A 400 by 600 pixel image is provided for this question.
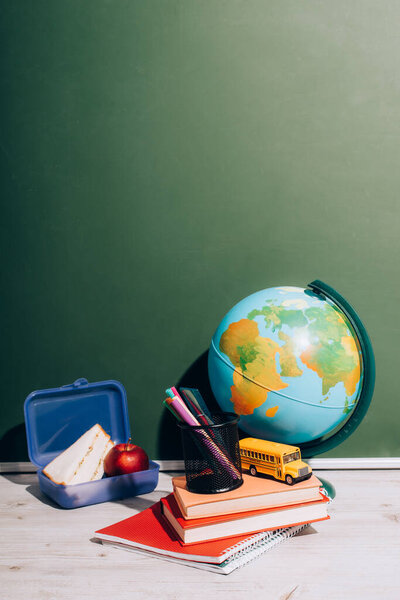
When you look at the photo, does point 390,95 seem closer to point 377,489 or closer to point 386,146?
point 386,146

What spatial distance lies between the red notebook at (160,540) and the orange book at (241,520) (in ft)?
0.05

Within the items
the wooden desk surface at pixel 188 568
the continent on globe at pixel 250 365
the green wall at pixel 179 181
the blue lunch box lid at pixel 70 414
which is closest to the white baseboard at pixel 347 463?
the green wall at pixel 179 181

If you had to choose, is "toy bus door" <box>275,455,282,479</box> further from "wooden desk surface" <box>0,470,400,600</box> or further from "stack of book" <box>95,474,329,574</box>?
"wooden desk surface" <box>0,470,400,600</box>

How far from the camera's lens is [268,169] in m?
1.66

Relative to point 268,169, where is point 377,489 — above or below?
below

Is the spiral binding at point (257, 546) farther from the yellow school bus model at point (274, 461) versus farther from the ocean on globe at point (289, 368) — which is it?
the ocean on globe at point (289, 368)

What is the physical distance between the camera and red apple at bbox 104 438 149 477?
1.36 m

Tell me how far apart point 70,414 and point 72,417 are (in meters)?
0.01

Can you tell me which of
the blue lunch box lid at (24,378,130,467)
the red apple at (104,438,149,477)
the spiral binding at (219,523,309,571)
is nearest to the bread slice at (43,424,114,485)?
the red apple at (104,438,149,477)

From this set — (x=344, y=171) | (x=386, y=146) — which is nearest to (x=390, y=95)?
(x=386, y=146)

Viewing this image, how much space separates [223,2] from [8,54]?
0.72m

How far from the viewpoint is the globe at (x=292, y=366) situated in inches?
50.3

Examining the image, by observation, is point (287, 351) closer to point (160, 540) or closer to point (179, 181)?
point (160, 540)

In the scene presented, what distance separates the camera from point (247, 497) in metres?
1.06
